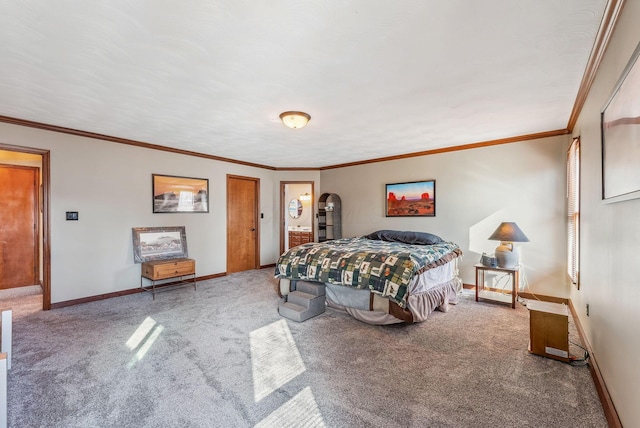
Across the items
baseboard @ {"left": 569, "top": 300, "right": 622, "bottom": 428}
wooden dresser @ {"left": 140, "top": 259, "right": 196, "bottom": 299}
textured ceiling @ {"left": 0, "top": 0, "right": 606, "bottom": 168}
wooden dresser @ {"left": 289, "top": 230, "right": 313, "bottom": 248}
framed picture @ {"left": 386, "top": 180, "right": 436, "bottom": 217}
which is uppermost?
textured ceiling @ {"left": 0, "top": 0, "right": 606, "bottom": 168}

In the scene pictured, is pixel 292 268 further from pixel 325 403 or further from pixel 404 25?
pixel 404 25

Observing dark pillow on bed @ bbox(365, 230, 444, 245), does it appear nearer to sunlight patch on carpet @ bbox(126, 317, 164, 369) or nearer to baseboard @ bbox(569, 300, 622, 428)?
baseboard @ bbox(569, 300, 622, 428)

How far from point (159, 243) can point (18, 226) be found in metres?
2.18

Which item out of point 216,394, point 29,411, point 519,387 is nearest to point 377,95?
point 519,387

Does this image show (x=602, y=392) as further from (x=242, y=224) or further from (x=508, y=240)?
(x=242, y=224)

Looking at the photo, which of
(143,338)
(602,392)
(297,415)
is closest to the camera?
(297,415)

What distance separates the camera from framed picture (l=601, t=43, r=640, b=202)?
51.1 inches

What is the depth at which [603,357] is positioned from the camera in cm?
194

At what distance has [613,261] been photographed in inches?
68.4

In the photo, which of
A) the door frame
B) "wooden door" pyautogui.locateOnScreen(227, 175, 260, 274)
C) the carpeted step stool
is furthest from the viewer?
"wooden door" pyautogui.locateOnScreen(227, 175, 260, 274)

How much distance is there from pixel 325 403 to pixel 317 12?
7.64 ft

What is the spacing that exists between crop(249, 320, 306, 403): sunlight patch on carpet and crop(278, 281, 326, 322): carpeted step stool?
214 mm

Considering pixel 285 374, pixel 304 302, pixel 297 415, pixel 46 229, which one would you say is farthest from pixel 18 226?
pixel 297 415

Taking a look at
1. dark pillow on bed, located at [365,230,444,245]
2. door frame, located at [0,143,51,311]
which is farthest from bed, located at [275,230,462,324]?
door frame, located at [0,143,51,311]
